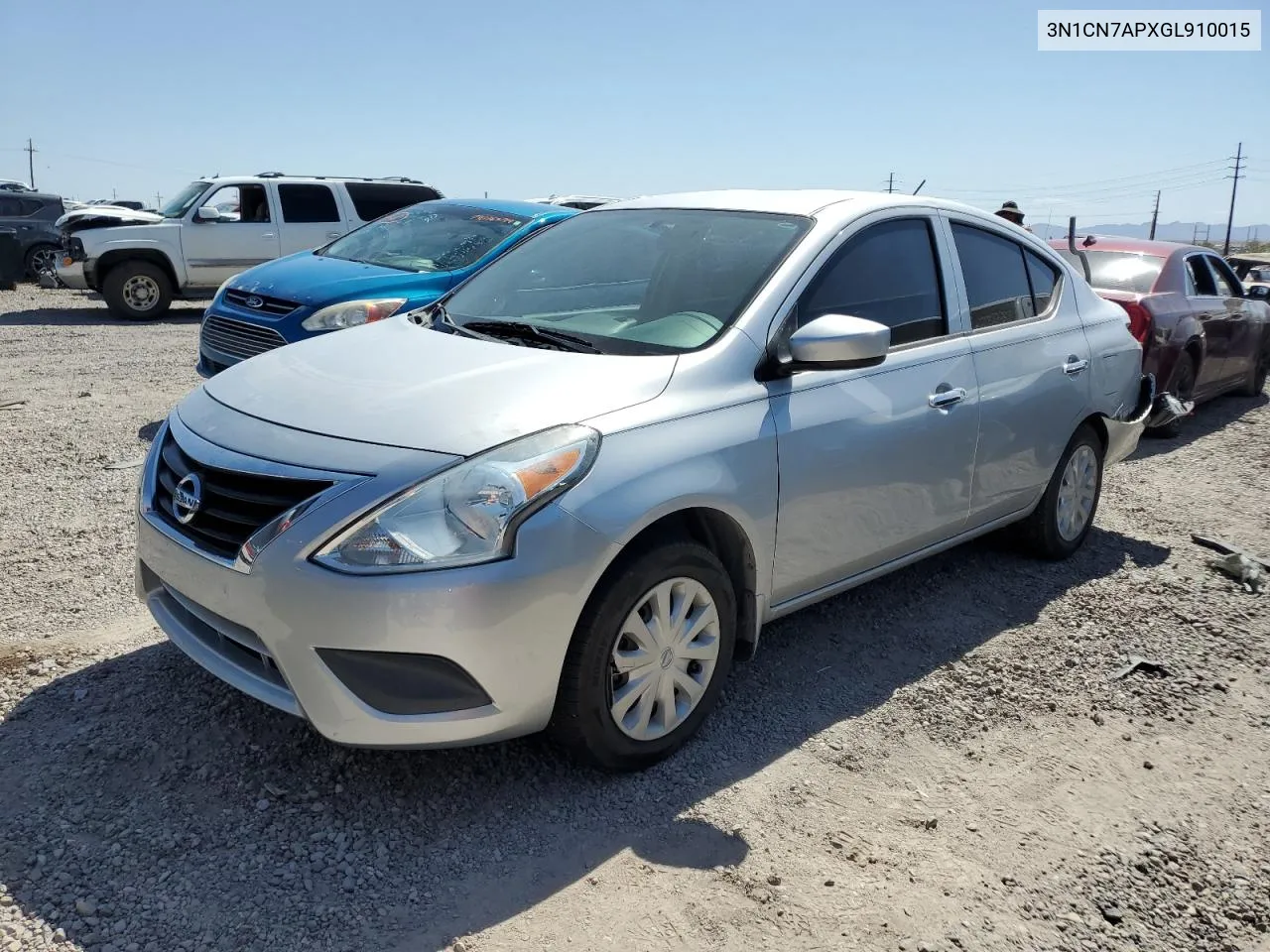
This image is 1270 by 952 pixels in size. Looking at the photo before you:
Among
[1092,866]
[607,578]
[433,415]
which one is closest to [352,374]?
[433,415]

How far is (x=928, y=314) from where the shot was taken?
13.6ft

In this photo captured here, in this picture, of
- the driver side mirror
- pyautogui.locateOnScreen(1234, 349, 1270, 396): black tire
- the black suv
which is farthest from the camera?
the black suv

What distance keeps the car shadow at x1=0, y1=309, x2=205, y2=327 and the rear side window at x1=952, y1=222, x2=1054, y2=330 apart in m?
11.7

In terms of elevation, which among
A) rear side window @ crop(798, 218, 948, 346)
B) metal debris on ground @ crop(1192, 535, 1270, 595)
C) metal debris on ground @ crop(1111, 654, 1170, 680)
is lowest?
metal debris on ground @ crop(1111, 654, 1170, 680)

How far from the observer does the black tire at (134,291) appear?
1363cm

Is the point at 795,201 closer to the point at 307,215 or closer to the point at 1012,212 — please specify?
the point at 1012,212

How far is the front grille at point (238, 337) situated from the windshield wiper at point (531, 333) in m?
3.63

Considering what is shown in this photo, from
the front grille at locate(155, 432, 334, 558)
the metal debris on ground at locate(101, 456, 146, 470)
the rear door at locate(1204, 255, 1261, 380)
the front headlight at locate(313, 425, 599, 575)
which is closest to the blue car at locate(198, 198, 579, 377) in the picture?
the metal debris on ground at locate(101, 456, 146, 470)

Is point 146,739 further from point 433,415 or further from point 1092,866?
point 1092,866

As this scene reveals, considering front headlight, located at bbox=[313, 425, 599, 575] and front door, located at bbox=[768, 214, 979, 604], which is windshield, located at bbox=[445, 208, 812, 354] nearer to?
front door, located at bbox=[768, 214, 979, 604]

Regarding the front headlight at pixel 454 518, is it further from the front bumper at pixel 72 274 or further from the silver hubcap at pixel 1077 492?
the front bumper at pixel 72 274

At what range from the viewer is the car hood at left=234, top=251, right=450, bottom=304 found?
7254 mm

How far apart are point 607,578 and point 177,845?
4.37ft

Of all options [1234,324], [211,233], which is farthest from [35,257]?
[1234,324]
